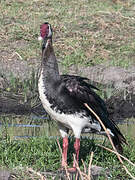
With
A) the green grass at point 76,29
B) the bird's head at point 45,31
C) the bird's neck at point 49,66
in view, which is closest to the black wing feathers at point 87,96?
Answer: the bird's neck at point 49,66

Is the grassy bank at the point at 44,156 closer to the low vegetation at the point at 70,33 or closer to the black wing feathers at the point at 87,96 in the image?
the black wing feathers at the point at 87,96

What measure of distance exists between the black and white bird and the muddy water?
1309 mm

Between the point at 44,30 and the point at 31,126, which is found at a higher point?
the point at 44,30

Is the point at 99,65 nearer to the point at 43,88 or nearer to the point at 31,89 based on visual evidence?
the point at 31,89

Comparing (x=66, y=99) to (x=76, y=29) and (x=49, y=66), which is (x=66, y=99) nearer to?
(x=49, y=66)

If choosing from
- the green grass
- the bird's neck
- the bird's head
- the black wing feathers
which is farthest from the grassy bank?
the green grass

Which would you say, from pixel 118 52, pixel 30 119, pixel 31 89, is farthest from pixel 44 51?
pixel 118 52

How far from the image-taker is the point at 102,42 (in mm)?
11445

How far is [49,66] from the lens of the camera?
5.82 meters

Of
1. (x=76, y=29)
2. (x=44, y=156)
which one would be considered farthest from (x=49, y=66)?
(x=76, y=29)

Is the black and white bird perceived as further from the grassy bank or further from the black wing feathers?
the grassy bank

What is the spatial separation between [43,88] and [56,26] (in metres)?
6.41

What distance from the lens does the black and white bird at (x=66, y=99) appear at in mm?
5633

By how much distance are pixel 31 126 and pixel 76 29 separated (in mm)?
4705
